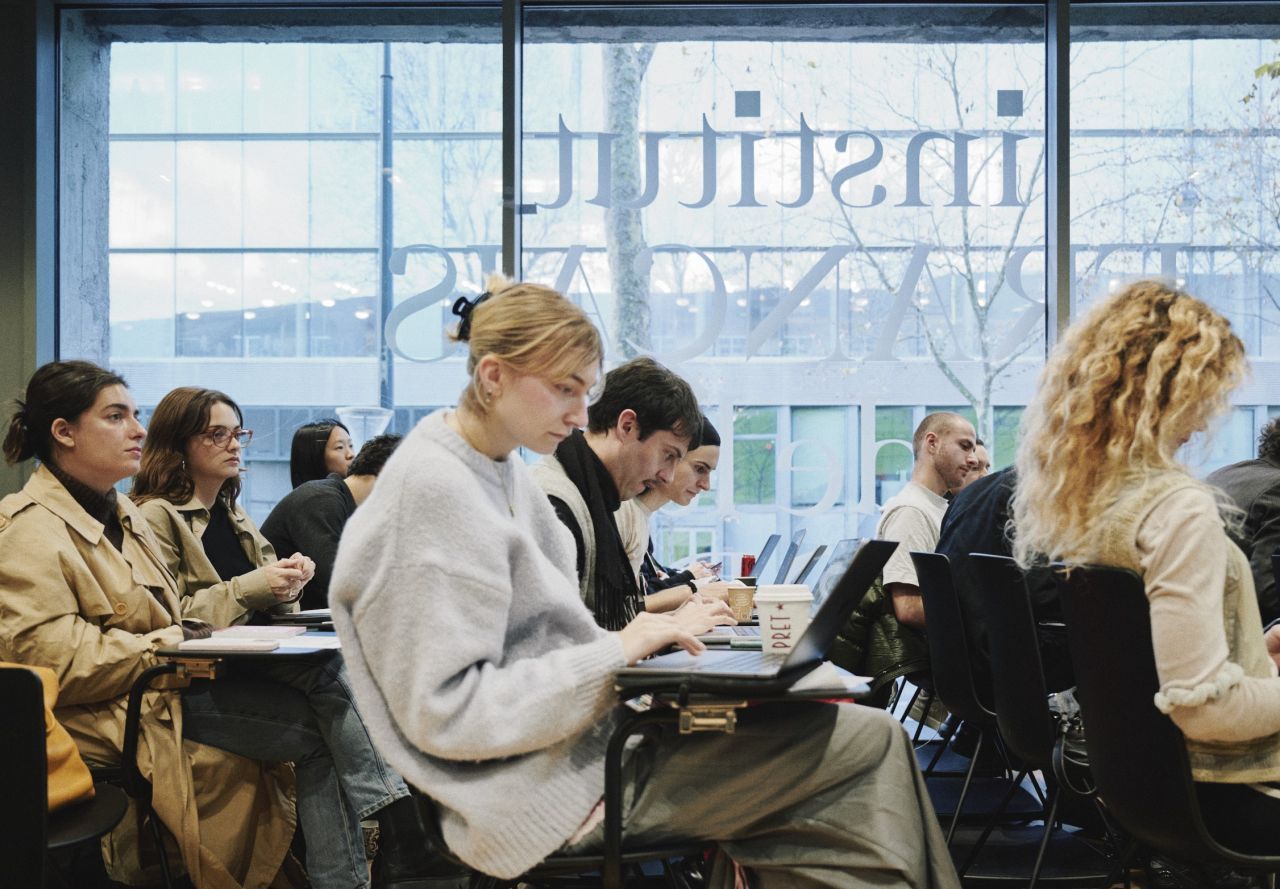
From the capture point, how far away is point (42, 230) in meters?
5.30

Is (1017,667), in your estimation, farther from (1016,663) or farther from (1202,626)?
(1202,626)

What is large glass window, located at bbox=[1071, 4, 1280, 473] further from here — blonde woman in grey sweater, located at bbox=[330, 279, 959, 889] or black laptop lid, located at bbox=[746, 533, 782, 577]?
blonde woman in grey sweater, located at bbox=[330, 279, 959, 889]

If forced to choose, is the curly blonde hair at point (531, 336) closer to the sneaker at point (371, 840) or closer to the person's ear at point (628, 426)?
the person's ear at point (628, 426)

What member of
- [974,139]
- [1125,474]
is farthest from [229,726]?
[974,139]

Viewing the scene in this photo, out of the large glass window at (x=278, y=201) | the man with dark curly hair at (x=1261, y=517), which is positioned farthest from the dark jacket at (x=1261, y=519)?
the large glass window at (x=278, y=201)

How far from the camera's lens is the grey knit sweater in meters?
1.63

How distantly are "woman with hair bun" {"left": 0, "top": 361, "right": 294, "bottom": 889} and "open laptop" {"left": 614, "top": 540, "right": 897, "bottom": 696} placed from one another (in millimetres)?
1541

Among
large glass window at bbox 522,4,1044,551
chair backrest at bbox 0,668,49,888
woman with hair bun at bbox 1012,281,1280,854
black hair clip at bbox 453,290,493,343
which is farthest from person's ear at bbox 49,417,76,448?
large glass window at bbox 522,4,1044,551

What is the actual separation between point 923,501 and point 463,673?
2849 millimetres

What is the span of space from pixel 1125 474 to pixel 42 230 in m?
4.93

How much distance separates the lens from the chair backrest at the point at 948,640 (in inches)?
115

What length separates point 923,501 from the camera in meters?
4.21

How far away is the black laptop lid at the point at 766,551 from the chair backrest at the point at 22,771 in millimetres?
3574

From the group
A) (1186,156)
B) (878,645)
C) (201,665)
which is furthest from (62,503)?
(1186,156)
